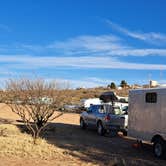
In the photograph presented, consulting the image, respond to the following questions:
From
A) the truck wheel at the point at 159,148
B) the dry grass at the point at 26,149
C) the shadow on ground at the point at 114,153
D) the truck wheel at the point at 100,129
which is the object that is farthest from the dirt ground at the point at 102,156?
the truck wheel at the point at 100,129

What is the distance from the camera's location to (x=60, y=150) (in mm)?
14250

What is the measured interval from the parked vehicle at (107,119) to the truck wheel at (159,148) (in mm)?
6976

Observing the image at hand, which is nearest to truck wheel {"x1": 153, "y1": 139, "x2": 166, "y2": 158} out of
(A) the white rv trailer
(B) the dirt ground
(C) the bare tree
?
(A) the white rv trailer

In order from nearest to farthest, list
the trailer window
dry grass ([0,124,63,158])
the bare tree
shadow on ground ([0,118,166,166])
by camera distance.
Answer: shadow on ground ([0,118,166,166])
dry grass ([0,124,63,158])
the trailer window
the bare tree

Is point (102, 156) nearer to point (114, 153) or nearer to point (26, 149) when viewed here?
point (114, 153)

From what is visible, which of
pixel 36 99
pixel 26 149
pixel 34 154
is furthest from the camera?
pixel 36 99

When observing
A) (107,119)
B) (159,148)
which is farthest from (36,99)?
(159,148)

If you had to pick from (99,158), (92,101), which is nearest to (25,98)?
(99,158)

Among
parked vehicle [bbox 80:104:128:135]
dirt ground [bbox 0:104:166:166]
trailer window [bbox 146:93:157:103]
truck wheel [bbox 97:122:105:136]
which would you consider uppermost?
trailer window [bbox 146:93:157:103]

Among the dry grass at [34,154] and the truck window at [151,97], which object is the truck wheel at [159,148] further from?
the dry grass at [34,154]

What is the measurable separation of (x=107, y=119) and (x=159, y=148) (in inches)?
306

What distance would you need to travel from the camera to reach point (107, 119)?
21.6 metres

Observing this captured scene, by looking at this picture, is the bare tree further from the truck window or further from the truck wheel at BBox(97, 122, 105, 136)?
the truck window

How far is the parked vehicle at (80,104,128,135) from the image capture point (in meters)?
21.3
